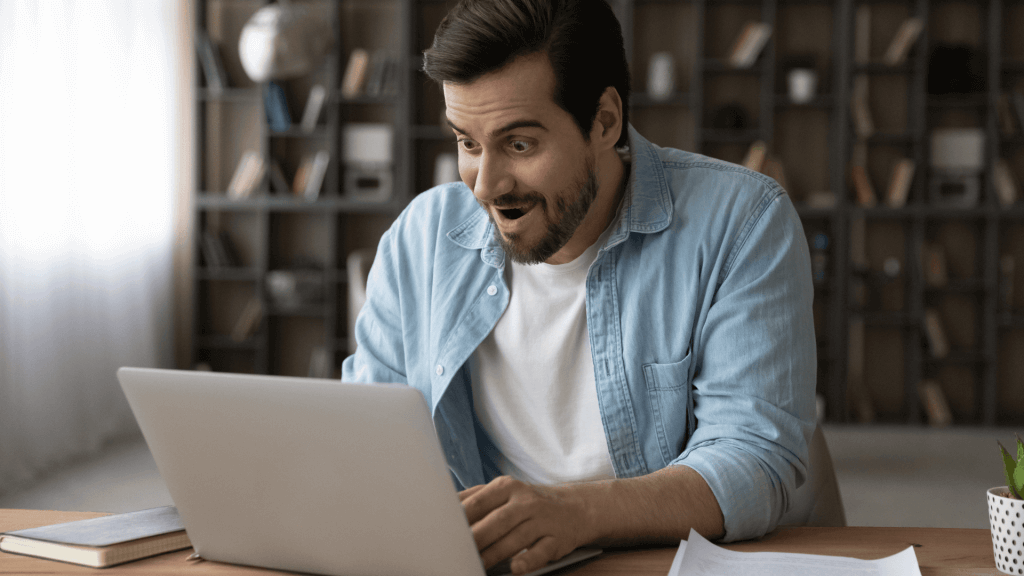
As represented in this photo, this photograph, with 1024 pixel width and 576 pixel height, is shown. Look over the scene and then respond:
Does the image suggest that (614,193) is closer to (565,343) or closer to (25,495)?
(565,343)

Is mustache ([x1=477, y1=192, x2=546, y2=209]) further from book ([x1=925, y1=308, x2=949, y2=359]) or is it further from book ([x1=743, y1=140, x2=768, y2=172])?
book ([x1=925, y1=308, x2=949, y2=359])

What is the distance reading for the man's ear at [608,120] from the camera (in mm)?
1193

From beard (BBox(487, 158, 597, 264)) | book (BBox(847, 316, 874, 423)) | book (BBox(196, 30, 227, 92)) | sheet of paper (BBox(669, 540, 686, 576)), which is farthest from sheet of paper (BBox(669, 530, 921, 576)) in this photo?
book (BBox(196, 30, 227, 92))

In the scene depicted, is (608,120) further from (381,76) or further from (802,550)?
(381,76)

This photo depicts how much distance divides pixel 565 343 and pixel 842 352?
4010mm

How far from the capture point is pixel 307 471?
2.44 ft

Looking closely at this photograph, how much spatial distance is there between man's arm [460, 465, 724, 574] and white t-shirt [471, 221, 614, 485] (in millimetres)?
235

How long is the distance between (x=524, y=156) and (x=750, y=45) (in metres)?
4.10

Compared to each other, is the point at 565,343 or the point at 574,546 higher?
the point at 565,343

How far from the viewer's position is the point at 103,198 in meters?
4.21

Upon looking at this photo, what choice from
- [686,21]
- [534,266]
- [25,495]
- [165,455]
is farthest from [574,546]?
[686,21]

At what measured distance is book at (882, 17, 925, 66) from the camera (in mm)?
4750

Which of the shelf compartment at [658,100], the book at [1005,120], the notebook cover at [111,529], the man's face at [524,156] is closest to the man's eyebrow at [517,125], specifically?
the man's face at [524,156]

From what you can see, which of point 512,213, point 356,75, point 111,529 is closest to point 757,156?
point 356,75
